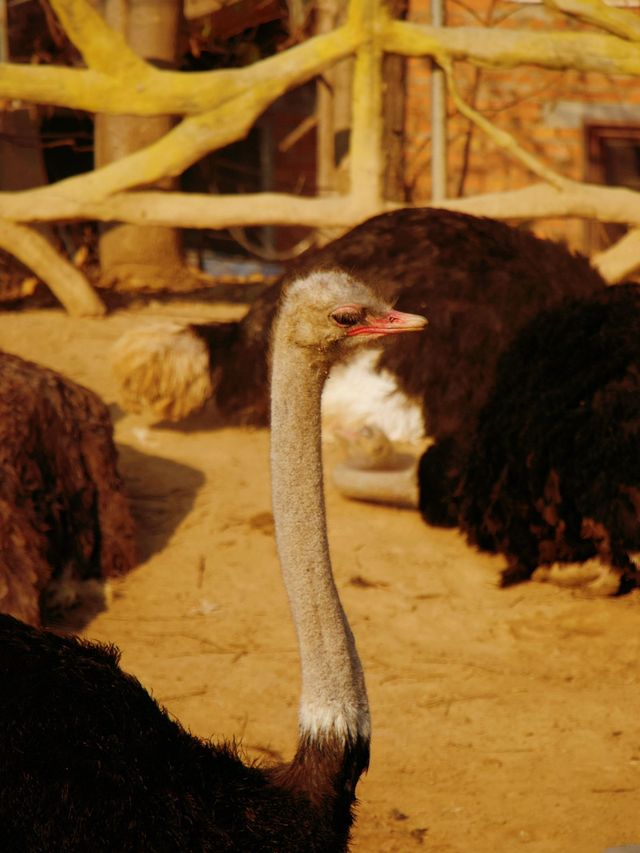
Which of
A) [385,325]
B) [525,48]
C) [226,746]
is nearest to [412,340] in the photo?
[525,48]

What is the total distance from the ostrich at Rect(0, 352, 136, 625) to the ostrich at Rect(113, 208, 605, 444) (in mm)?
1084

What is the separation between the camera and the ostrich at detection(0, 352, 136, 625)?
→ 4355mm

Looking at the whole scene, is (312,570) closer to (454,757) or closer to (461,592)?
(454,757)

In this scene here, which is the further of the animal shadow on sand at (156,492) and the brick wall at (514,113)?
the brick wall at (514,113)

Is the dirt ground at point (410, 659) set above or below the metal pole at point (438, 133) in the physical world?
below

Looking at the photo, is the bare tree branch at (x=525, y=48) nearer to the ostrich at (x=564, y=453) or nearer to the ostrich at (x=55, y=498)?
the ostrich at (x=564, y=453)

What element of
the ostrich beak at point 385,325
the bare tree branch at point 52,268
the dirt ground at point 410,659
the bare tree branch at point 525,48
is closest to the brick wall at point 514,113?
the bare tree branch at point 525,48

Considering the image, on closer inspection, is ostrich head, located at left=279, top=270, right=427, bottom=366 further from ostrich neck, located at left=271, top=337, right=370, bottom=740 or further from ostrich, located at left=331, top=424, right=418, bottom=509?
ostrich, located at left=331, top=424, right=418, bottom=509

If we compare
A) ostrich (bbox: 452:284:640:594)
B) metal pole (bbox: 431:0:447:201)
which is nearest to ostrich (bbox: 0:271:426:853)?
ostrich (bbox: 452:284:640:594)

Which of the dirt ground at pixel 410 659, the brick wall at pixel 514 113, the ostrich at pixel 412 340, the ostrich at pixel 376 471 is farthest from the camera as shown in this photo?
the brick wall at pixel 514 113

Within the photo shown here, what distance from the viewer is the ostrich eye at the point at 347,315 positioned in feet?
9.09

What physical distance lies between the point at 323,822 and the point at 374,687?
1473mm

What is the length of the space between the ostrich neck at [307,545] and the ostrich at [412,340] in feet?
8.75

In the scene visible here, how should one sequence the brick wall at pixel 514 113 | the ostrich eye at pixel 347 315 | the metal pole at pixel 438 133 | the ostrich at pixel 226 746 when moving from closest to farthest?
1. the ostrich at pixel 226 746
2. the ostrich eye at pixel 347 315
3. the metal pole at pixel 438 133
4. the brick wall at pixel 514 113
